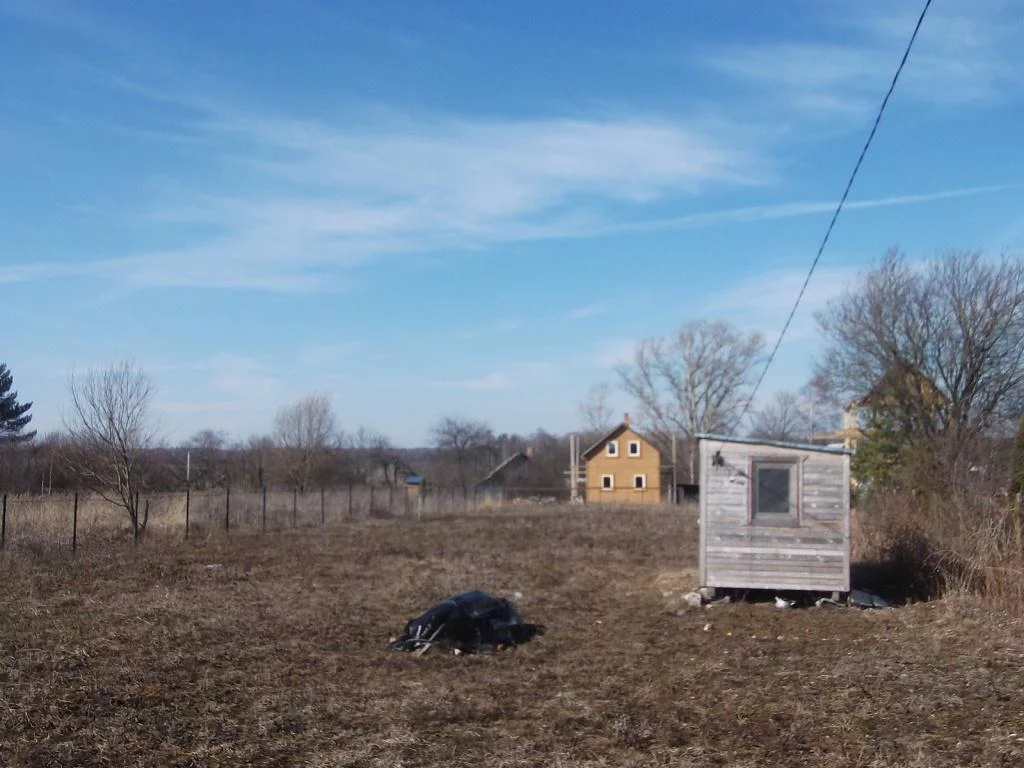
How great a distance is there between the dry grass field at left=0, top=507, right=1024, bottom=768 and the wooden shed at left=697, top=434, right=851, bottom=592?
531mm

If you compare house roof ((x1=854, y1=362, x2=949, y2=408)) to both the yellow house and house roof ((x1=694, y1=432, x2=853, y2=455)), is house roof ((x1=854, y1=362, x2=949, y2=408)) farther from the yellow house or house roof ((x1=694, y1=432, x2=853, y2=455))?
the yellow house

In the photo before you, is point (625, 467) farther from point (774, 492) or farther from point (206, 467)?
point (774, 492)

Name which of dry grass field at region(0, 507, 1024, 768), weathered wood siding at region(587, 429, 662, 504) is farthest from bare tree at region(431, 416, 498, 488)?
dry grass field at region(0, 507, 1024, 768)

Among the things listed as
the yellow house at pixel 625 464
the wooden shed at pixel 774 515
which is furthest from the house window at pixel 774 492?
the yellow house at pixel 625 464

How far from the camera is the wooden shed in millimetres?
11836

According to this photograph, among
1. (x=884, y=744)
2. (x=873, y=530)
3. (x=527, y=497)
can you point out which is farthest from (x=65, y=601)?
(x=527, y=497)

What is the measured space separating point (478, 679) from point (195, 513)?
52.2 feet

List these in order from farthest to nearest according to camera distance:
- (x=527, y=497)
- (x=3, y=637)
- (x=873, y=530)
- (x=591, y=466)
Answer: (x=591, y=466) → (x=527, y=497) → (x=873, y=530) → (x=3, y=637)

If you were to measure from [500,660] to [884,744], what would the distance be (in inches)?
172

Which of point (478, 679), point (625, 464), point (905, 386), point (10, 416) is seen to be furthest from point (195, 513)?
point (625, 464)

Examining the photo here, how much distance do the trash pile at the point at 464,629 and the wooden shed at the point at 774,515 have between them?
9.72 feet

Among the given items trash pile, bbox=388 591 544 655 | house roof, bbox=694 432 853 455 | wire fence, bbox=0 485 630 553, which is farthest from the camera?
wire fence, bbox=0 485 630 553

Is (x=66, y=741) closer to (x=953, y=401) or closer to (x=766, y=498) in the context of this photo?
(x=766, y=498)

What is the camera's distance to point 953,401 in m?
25.2
